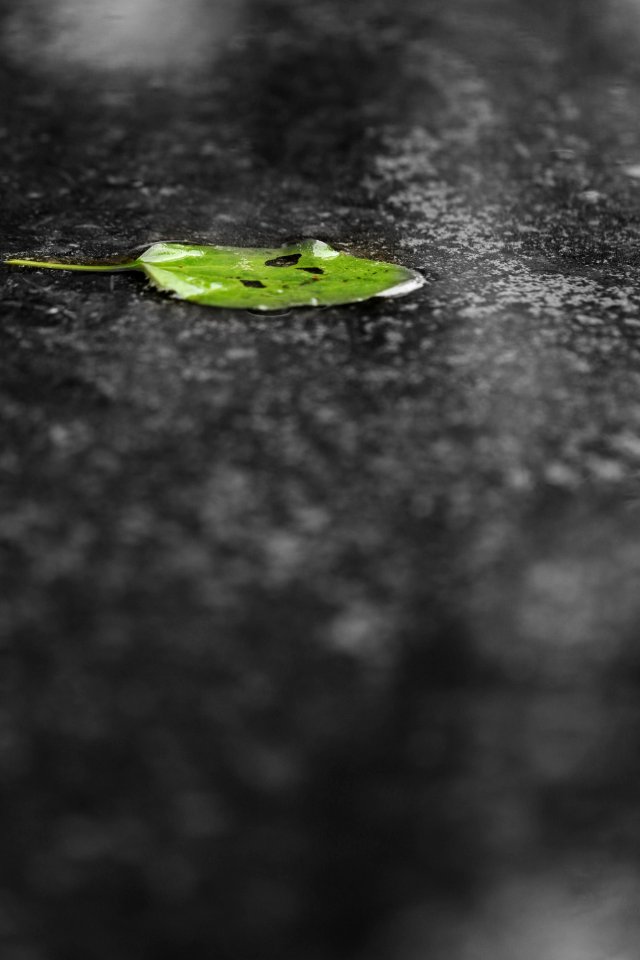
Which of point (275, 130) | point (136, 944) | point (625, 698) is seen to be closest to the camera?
point (136, 944)

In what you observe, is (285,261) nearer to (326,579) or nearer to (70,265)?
(70,265)

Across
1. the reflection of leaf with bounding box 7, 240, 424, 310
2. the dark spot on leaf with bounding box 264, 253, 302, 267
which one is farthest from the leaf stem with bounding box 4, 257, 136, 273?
the dark spot on leaf with bounding box 264, 253, 302, 267

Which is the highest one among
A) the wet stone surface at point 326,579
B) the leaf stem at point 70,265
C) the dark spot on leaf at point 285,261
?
the dark spot on leaf at point 285,261

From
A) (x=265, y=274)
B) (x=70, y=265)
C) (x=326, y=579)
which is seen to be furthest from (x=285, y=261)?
(x=326, y=579)

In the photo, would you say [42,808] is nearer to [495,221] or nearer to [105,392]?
[105,392]

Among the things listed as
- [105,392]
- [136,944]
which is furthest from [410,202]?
[136,944]

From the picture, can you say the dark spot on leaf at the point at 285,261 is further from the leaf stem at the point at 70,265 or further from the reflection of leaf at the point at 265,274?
the leaf stem at the point at 70,265

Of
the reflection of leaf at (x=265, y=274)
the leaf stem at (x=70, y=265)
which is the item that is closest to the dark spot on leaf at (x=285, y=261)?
the reflection of leaf at (x=265, y=274)

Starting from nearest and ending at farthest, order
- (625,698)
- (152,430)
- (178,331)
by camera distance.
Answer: (625,698)
(152,430)
(178,331)
